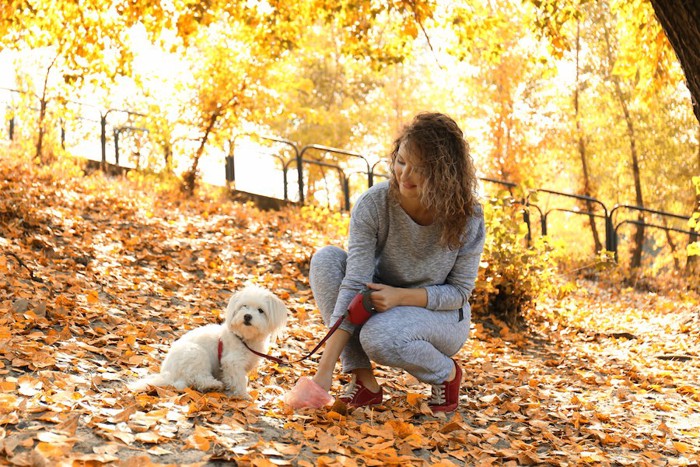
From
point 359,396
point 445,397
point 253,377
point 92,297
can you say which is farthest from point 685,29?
point 92,297

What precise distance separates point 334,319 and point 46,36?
7.22 m

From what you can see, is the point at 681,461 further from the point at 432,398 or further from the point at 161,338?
the point at 161,338

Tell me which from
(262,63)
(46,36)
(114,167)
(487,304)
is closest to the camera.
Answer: (487,304)

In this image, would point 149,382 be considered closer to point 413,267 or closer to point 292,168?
point 413,267

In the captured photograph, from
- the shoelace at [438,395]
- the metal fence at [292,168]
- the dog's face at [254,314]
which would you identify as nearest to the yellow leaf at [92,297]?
the dog's face at [254,314]

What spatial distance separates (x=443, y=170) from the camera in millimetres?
3893

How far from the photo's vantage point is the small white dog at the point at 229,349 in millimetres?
3988

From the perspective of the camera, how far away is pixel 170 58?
11609 mm

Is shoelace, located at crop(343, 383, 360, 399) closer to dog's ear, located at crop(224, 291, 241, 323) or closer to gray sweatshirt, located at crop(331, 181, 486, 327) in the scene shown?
gray sweatshirt, located at crop(331, 181, 486, 327)

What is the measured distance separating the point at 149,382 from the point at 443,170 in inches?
70.1

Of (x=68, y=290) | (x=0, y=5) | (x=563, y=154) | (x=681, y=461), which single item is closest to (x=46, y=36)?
(x=0, y=5)

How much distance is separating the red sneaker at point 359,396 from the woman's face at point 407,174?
1.06m

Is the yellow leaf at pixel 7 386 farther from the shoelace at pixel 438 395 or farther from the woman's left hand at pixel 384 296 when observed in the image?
the shoelace at pixel 438 395

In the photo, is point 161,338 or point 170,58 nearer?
point 161,338
